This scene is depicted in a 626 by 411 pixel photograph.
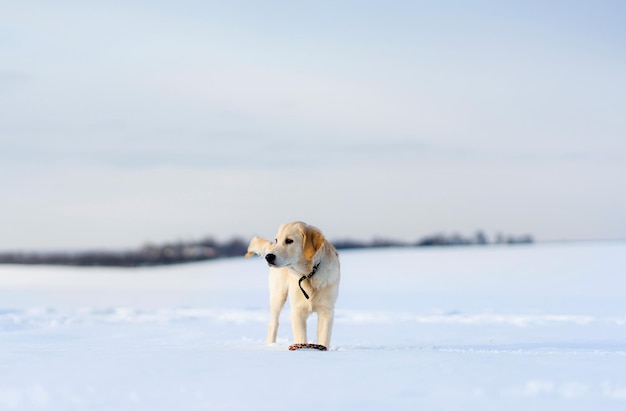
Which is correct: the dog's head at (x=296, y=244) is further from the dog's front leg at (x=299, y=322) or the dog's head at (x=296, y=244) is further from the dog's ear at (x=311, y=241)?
the dog's front leg at (x=299, y=322)

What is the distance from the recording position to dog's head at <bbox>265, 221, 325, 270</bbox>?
19.1ft

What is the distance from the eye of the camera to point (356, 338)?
364 inches

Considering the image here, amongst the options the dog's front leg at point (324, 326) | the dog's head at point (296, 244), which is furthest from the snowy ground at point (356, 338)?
the dog's head at point (296, 244)

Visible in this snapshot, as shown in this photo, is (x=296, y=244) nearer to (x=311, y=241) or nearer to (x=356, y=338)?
(x=311, y=241)

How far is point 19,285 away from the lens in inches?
848

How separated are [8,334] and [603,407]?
844 cm

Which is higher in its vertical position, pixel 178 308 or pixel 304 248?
pixel 304 248

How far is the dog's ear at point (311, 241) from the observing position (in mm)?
5867

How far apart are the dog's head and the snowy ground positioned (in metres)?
0.62

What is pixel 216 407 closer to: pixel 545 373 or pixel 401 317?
pixel 545 373

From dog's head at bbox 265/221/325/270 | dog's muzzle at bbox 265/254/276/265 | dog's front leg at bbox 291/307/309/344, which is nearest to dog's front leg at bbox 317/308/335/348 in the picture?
dog's front leg at bbox 291/307/309/344

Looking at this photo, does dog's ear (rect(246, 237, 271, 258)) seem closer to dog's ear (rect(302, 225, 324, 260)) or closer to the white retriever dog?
the white retriever dog

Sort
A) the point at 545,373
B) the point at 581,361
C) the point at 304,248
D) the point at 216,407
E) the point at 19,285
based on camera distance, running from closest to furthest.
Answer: the point at 216,407
the point at 545,373
the point at 581,361
the point at 304,248
the point at 19,285

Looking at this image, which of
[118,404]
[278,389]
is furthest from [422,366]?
[118,404]
